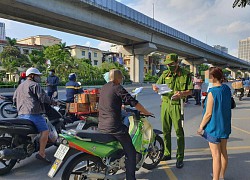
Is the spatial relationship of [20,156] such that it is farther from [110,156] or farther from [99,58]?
[99,58]

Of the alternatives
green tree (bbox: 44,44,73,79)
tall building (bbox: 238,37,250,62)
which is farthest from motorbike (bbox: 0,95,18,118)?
tall building (bbox: 238,37,250,62)

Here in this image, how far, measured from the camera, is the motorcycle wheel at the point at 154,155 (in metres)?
3.76

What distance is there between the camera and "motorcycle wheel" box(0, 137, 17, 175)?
3.56m

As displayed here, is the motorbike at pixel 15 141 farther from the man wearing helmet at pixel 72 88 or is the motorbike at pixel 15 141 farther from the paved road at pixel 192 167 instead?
the man wearing helmet at pixel 72 88

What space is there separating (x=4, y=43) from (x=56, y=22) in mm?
36929

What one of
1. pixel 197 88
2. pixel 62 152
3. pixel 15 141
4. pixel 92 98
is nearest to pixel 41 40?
pixel 197 88

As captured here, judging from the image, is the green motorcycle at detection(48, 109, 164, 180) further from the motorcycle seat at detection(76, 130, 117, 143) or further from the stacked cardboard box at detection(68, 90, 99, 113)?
the stacked cardboard box at detection(68, 90, 99, 113)

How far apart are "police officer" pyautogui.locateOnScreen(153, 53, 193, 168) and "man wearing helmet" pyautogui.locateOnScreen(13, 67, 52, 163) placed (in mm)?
1922

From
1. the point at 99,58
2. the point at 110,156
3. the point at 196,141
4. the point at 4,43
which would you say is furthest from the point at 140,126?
the point at 99,58

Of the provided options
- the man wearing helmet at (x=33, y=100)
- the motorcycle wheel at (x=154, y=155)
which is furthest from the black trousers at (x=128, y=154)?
the man wearing helmet at (x=33, y=100)

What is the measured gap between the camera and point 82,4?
18.5m

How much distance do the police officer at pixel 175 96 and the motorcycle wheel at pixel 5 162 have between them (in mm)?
2514

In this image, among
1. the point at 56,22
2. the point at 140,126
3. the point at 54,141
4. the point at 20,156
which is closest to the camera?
the point at 140,126

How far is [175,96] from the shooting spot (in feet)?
12.1
